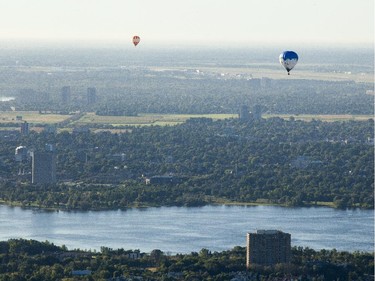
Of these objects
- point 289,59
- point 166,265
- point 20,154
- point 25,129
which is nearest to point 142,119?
point 25,129

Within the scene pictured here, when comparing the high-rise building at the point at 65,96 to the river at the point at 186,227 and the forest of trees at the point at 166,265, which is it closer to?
the river at the point at 186,227

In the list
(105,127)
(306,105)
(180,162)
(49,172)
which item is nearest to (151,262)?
(49,172)

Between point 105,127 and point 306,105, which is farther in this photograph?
point 306,105

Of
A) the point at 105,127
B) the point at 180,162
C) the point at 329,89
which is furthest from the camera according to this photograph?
the point at 329,89

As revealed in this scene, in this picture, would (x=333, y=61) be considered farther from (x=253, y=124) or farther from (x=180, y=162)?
(x=180, y=162)

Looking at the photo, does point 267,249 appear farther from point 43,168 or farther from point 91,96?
point 91,96

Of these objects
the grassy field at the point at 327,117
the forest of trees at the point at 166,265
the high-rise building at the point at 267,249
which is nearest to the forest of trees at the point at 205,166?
the grassy field at the point at 327,117

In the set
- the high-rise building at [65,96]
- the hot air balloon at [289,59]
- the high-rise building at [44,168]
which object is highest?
the hot air balloon at [289,59]
